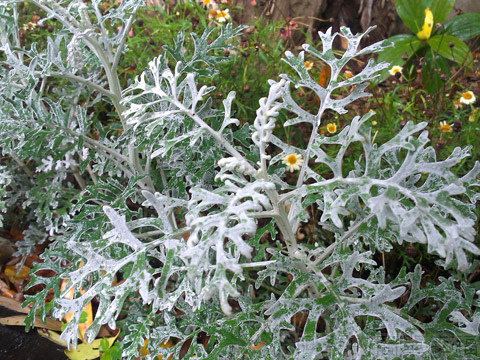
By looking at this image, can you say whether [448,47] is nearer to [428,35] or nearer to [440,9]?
[428,35]

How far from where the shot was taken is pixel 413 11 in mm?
2719

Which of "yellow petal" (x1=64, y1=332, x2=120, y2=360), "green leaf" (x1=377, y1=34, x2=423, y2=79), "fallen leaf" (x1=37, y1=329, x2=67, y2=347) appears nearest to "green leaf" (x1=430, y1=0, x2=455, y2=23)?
"green leaf" (x1=377, y1=34, x2=423, y2=79)

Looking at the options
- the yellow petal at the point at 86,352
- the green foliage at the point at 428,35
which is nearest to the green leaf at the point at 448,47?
the green foliage at the point at 428,35

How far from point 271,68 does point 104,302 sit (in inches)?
54.0

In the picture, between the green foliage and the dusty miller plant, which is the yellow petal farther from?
the green foliage

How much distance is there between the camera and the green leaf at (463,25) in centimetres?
269

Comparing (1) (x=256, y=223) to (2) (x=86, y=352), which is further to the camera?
(2) (x=86, y=352)

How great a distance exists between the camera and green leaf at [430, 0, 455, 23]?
2705 mm

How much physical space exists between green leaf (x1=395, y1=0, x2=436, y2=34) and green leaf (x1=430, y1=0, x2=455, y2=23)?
5cm

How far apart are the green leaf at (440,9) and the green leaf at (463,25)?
0.07 meters

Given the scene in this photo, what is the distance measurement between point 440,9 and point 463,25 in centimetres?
17

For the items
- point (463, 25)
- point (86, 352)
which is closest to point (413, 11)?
point (463, 25)

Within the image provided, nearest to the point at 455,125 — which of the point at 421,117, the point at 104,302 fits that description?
the point at 421,117

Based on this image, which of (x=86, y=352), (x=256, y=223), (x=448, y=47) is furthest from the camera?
(x=448, y=47)
